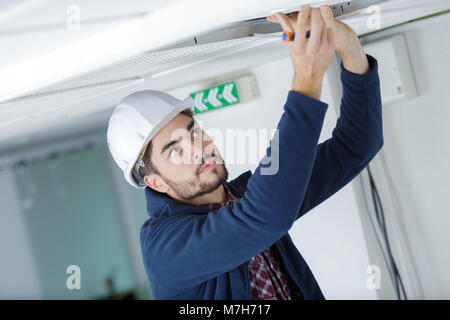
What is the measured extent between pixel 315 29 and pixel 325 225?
1080 mm

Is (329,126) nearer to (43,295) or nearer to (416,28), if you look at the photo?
(416,28)

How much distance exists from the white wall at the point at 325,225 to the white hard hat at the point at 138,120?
2.18ft

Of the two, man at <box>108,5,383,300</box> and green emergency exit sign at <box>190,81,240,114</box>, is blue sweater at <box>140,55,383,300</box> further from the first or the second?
green emergency exit sign at <box>190,81,240,114</box>

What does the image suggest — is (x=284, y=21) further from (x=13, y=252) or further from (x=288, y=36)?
(x=13, y=252)

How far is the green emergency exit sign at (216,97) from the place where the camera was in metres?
1.71

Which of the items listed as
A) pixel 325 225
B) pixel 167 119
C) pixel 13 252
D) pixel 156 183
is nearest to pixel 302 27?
pixel 167 119

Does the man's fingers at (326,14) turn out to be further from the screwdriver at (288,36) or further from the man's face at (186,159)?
the man's face at (186,159)

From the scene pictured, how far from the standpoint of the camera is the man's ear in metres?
→ 1.06

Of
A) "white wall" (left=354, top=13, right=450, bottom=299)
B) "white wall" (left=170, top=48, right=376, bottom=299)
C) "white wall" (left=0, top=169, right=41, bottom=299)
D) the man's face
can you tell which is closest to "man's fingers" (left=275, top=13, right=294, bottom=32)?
the man's face

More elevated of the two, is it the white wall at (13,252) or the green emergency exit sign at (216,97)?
the green emergency exit sign at (216,97)

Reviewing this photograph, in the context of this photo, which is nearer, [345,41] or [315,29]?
[315,29]

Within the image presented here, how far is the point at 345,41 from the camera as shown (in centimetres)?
85

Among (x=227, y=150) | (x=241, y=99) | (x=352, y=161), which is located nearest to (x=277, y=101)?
(x=241, y=99)

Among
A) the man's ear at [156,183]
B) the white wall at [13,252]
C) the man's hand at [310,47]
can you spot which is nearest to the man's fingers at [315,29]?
the man's hand at [310,47]
